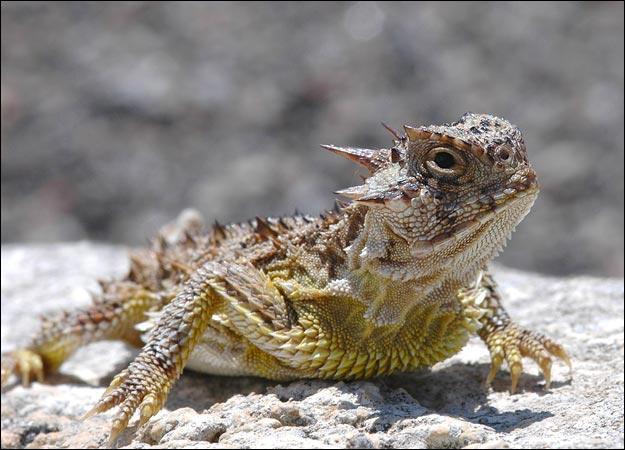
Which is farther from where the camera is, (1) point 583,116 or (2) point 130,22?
(2) point 130,22

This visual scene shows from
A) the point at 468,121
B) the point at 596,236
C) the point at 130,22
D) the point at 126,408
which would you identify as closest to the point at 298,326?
the point at 126,408

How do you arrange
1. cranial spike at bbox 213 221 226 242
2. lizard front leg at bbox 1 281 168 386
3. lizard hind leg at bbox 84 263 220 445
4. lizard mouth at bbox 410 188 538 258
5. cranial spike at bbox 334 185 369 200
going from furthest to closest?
1. lizard front leg at bbox 1 281 168 386
2. cranial spike at bbox 213 221 226 242
3. lizard hind leg at bbox 84 263 220 445
4. cranial spike at bbox 334 185 369 200
5. lizard mouth at bbox 410 188 538 258

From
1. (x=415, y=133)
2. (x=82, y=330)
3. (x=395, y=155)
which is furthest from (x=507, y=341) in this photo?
(x=82, y=330)

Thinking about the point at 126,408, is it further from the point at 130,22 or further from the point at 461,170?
the point at 130,22

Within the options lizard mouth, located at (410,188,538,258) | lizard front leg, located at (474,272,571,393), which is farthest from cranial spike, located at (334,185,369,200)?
lizard front leg, located at (474,272,571,393)

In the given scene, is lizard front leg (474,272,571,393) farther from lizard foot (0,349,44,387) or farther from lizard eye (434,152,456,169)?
lizard foot (0,349,44,387)

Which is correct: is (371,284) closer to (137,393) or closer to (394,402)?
(394,402)
